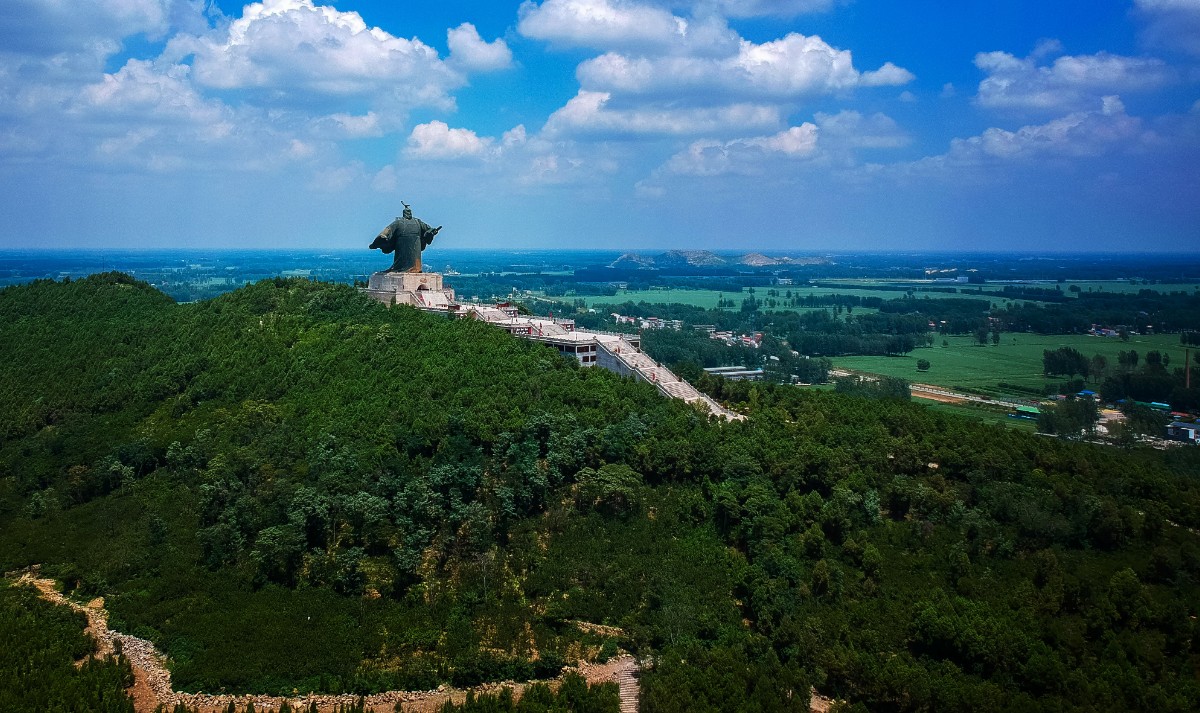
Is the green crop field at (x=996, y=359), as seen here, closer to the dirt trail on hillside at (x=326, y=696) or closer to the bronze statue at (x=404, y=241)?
the bronze statue at (x=404, y=241)

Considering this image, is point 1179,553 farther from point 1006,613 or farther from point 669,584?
point 669,584

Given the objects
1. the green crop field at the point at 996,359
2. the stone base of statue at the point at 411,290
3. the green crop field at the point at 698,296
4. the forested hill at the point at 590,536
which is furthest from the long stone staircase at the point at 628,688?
the green crop field at the point at 698,296

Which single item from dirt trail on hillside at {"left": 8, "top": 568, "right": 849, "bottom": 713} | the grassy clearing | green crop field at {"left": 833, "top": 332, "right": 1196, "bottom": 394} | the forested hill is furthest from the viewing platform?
green crop field at {"left": 833, "top": 332, "right": 1196, "bottom": 394}

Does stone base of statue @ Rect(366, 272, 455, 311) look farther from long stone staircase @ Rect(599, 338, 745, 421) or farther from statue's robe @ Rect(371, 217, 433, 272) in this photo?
long stone staircase @ Rect(599, 338, 745, 421)

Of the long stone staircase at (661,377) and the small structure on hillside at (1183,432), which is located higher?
the long stone staircase at (661,377)

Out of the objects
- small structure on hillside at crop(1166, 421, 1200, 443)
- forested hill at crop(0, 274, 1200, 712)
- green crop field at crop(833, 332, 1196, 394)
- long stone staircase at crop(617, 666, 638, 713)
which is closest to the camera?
long stone staircase at crop(617, 666, 638, 713)

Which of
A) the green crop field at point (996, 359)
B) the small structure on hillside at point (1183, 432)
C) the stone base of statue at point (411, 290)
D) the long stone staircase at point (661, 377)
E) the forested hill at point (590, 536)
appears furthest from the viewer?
the green crop field at point (996, 359)

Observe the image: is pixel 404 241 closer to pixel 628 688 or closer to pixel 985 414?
pixel 628 688
